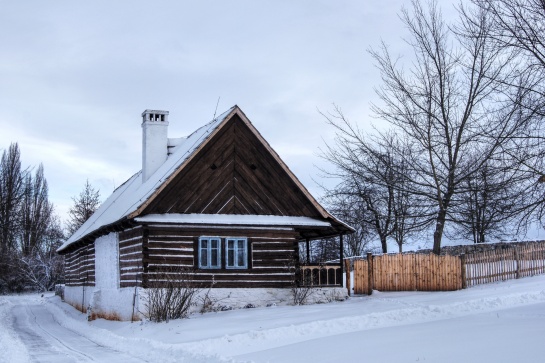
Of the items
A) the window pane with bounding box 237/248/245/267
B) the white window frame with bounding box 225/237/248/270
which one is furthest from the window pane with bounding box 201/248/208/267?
the window pane with bounding box 237/248/245/267

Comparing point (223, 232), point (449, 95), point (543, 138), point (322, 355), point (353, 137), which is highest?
point (449, 95)

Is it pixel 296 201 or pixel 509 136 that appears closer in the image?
pixel 509 136

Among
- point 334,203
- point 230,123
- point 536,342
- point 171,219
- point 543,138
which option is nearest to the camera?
point 536,342

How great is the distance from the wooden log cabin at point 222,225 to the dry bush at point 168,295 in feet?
1.01

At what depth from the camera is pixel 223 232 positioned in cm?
2314

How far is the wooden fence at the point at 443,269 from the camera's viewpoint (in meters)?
24.8

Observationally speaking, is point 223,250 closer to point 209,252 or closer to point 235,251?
point 235,251

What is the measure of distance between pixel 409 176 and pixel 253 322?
961cm

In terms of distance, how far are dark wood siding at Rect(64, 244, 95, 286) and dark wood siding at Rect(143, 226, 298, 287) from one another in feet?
29.8

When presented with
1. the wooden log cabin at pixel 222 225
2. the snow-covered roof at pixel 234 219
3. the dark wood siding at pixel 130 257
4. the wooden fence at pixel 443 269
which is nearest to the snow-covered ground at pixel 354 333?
the wooden fence at pixel 443 269

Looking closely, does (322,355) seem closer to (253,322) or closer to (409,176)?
(253,322)

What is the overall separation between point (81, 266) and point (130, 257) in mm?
12431

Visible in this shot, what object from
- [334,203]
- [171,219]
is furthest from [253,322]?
[334,203]

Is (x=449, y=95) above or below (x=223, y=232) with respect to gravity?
above
